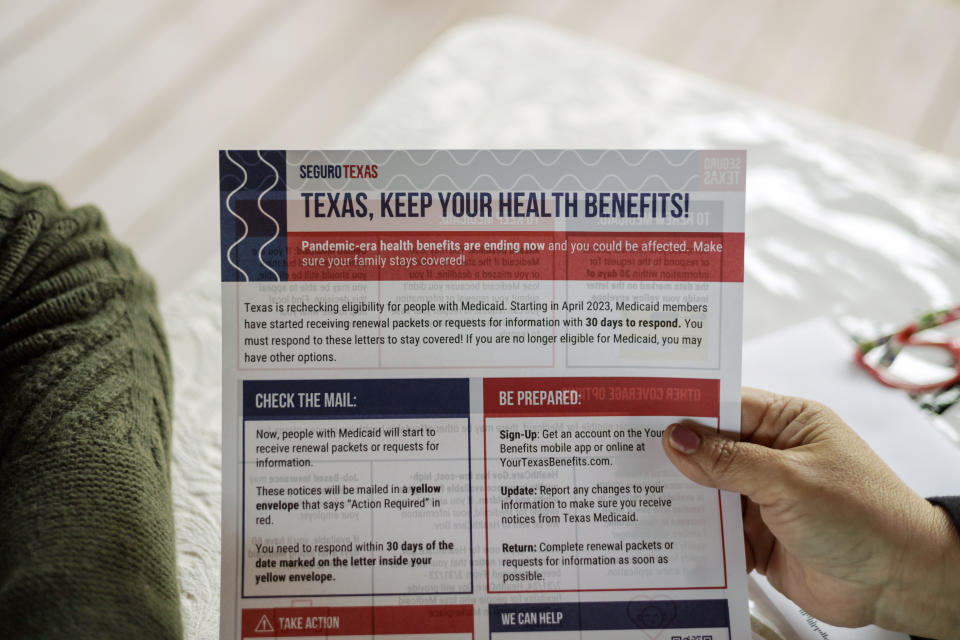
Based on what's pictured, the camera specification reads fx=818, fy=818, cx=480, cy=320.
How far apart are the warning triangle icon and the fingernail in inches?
11.7

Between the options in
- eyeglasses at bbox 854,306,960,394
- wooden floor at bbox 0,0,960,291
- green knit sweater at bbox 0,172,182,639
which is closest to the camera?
green knit sweater at bbox 0,172,182,639

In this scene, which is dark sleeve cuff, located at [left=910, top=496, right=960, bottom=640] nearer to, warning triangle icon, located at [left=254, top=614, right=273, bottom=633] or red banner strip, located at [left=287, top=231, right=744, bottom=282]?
red banner strip, located at [left=287, top=231, right=744, bottom=282]

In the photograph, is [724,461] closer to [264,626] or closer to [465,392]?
[465,392]

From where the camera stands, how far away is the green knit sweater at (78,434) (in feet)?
1.59

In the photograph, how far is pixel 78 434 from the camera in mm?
542

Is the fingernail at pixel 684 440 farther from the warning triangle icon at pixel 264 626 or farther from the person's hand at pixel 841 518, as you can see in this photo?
the warning triangle icon at pixel 264 626

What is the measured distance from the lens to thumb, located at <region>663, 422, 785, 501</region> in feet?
1.78

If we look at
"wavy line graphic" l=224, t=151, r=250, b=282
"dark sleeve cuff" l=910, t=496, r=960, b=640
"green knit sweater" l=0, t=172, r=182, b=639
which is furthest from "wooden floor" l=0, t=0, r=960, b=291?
"dark sleeve cuff" l=910, t=496, r=960, b=640

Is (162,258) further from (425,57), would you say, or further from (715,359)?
(715,359)

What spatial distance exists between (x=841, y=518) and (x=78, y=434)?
51 centimetres

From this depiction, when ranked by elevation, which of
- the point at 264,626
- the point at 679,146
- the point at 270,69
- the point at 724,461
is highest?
the point at 270,69

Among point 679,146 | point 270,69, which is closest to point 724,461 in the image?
point 679,146

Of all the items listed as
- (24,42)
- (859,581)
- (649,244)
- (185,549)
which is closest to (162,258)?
(24,42)

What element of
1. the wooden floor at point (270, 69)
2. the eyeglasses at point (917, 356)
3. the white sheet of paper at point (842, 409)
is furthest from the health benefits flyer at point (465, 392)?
the wooden floor at point (270, 69)
